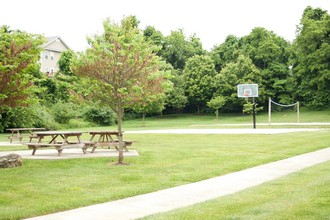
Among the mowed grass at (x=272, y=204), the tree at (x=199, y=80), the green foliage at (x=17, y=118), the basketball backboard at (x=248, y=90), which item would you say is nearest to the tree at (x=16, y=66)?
the mowed grass at (x=272, y=204)

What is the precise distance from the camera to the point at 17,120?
35.5 m

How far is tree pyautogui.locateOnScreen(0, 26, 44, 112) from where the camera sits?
11.4 metres

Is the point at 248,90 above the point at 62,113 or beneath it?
above

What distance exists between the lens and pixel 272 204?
736 cm

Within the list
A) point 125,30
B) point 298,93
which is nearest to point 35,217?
point 125,30

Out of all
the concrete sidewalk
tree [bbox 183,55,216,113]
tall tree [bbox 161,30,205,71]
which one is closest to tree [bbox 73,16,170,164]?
the concrete sidewalk

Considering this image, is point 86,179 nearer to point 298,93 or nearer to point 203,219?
point 203,219

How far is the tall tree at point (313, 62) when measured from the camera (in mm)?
52188

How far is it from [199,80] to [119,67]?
4814 cm

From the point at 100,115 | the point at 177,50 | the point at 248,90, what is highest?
the point at 177,50

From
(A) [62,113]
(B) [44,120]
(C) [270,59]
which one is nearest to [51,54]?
(A) [62,113]

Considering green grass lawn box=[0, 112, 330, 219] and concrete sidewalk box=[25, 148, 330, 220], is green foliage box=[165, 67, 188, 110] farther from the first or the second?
concrete sidewalk box=[25, 148, 330, 220]

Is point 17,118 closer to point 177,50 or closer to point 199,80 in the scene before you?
point 199,80

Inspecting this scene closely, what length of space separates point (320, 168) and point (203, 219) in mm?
6515
